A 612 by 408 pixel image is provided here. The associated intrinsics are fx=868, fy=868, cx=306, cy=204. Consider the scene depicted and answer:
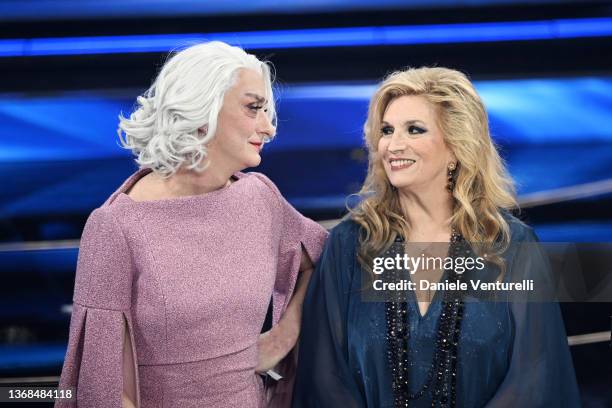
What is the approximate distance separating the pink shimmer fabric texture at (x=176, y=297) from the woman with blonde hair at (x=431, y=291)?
7.8 inches

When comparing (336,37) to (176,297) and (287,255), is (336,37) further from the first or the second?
(176,297)

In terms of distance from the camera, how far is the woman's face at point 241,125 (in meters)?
2.20

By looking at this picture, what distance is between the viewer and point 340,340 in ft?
7.56

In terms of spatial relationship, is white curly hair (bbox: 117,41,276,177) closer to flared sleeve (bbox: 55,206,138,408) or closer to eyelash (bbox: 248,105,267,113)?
eyelash (bbox: 248,105,267,113)

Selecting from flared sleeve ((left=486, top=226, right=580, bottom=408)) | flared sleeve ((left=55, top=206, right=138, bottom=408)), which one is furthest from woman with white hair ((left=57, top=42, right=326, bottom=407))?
flared sleeve ((left=486, top=226, right=580, bottom=408))

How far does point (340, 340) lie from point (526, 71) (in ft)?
4.18

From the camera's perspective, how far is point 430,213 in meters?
2.34

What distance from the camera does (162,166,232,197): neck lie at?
223 centimetres

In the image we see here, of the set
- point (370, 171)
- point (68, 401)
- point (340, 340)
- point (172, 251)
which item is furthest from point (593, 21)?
point (68, 401)

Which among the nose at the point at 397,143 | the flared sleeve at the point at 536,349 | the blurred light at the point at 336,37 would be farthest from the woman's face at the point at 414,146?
the blurred light at the point at 336,37

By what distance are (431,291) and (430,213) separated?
211 millimetres

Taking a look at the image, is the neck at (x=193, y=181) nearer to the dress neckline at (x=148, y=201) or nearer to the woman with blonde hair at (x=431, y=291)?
the dress neckline at (x=148, y=201)

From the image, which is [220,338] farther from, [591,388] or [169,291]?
[591,388]

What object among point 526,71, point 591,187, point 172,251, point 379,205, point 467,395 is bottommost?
point 467,395
